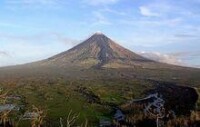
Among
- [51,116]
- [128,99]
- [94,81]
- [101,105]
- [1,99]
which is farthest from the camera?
[94,81]

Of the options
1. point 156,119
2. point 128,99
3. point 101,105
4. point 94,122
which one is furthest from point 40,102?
point 156,119

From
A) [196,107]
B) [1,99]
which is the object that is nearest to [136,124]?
[196,107]

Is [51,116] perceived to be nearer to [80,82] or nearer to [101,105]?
[101,105]

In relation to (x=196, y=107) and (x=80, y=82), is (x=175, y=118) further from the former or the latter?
(x=80, y=82)

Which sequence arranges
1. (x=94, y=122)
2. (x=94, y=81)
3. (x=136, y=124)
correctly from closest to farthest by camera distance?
(x=136, y=124) < (x=94, y=122) < (x=94, y=81)

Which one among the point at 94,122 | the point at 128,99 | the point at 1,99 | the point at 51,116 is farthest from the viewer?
A: the point at 128,99

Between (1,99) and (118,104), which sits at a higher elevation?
(1,99)

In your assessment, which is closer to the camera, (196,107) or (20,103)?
(196,107)

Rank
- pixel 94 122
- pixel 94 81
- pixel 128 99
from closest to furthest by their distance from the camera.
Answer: pixel 94 122, pixel 128 99, pixel 94 81

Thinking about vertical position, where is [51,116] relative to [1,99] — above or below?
below
